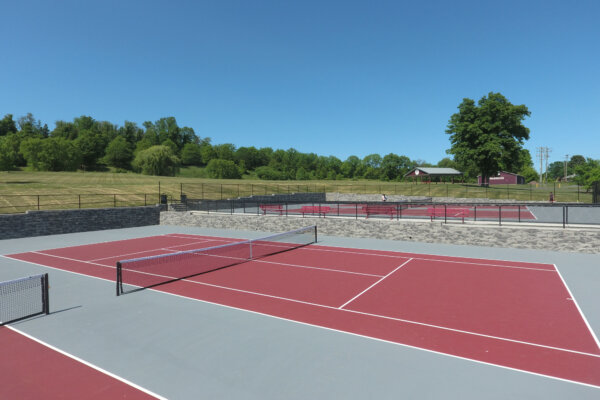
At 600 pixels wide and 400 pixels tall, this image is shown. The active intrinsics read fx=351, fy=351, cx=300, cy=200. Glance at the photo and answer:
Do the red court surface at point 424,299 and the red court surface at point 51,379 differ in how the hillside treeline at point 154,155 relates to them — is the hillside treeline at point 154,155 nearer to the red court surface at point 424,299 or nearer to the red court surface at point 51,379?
the red court surface at point 424,299

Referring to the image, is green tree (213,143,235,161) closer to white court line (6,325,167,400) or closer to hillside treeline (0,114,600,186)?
hillside treeline (0,114,600,186)

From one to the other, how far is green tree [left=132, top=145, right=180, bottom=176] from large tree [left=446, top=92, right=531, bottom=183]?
71510 millimetres

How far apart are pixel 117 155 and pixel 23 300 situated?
418 ft

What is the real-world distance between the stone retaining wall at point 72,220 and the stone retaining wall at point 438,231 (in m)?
7.24

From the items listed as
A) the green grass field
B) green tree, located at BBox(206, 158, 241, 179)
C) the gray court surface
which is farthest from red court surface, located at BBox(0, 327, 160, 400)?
green tree, located at BBox(206, 158, 241, 179)

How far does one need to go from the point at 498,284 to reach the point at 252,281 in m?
7.48

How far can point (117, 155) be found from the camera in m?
122

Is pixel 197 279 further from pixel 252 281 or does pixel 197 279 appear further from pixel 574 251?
pixel 574 251

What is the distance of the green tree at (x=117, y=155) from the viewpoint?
121812 millimetres

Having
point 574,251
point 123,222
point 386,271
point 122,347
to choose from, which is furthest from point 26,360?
point 123,222

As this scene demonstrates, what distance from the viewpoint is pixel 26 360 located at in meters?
5.97

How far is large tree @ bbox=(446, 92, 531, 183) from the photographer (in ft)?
187

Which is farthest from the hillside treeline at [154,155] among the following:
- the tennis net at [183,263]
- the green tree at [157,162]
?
the tennis net at [183,263]

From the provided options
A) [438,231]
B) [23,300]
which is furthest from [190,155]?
[23,300]
